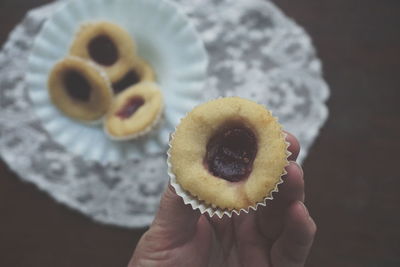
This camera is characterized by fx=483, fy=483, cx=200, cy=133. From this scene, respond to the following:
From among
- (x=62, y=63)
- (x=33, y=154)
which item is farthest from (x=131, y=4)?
(x=33, y=154)

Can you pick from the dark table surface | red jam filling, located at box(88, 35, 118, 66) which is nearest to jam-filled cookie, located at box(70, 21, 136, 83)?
red jam filling, located at box(88, 35, 118, 66)

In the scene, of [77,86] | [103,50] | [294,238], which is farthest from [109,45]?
[294,238]

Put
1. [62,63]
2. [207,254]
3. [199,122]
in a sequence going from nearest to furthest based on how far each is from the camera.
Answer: [199,122] < [207,254] < [62,63]

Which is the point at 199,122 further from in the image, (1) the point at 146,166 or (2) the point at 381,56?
(2) the point at 381,56

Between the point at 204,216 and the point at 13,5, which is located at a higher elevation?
the point at 13,5

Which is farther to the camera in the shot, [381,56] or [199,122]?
[381,56]

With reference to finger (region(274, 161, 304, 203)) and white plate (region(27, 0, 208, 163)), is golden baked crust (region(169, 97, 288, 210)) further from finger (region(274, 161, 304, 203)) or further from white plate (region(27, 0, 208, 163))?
white plate (region(27, 0, 208, 163))

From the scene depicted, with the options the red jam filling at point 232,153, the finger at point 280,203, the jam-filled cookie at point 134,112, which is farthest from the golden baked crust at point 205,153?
the jam-filled cookie at point 134,112

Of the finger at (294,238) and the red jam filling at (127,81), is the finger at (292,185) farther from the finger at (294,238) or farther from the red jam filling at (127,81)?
the red jam filling at (127,81)
